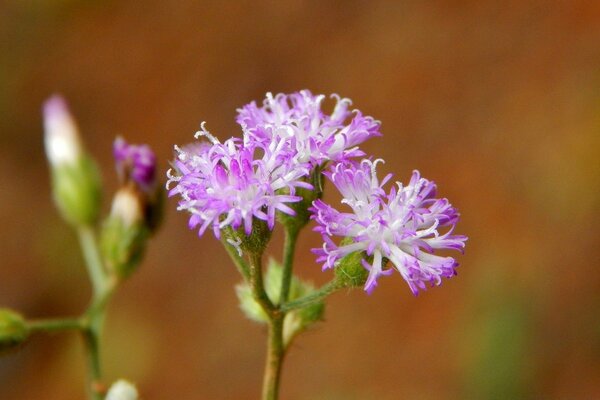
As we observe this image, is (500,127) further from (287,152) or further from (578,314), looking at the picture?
(287,152)

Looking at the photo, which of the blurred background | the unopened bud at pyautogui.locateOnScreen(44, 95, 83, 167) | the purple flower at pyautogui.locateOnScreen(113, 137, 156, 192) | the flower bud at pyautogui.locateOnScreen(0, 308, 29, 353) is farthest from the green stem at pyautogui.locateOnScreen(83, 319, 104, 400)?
the blurred background

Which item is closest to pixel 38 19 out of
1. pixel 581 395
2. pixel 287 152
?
pixel 581 395

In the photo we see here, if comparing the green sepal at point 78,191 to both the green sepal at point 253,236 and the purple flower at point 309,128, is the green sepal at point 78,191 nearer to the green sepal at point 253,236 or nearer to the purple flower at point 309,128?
the purple flower at point 309,128

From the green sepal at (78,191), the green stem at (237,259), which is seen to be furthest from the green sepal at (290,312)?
the green sepal at (78,191)

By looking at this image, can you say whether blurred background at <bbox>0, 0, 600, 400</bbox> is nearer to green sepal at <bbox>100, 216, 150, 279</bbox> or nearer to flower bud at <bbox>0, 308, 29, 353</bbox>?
green sepal at <bbox>100, 216, 150, 279</bbox>

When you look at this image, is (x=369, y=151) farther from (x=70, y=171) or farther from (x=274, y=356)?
(x=274, y=356)
